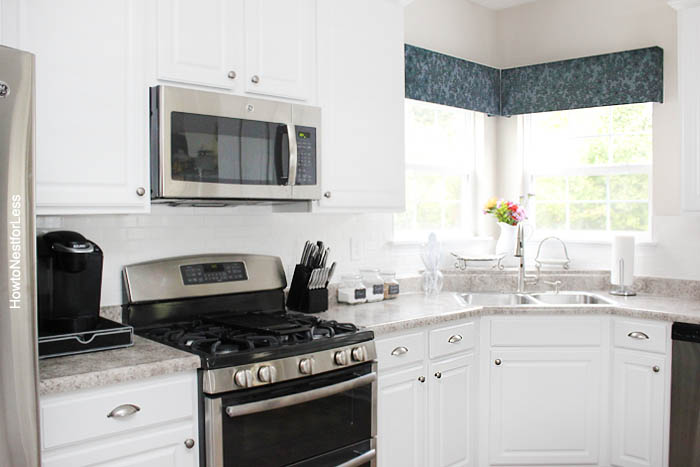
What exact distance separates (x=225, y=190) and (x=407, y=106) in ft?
5.61

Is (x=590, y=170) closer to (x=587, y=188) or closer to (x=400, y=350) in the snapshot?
(x=587, y=188)

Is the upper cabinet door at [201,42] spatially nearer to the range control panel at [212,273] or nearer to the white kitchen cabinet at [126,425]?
the range control panel at [212,273]

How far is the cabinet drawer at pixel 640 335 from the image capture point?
3035mm

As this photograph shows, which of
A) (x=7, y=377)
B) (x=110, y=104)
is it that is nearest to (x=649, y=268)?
(x=110, y=104)

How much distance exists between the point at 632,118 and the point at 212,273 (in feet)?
8.50

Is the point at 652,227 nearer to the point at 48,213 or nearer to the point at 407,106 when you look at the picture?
the point at 407,106

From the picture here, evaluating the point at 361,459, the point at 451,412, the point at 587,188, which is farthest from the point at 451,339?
the point at 587,188

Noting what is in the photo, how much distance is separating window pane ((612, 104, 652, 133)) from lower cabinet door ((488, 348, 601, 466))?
1.39m

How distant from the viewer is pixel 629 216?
12.6 feet

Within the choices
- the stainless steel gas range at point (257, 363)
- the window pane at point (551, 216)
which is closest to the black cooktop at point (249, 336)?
the stainless steel gas range at point (257, 363)

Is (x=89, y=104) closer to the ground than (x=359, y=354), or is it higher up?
higher up

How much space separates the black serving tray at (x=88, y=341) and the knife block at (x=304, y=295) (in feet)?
2.94

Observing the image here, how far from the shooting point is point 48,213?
2.04 m

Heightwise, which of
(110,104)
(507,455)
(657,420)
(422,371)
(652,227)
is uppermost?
(110,104)
